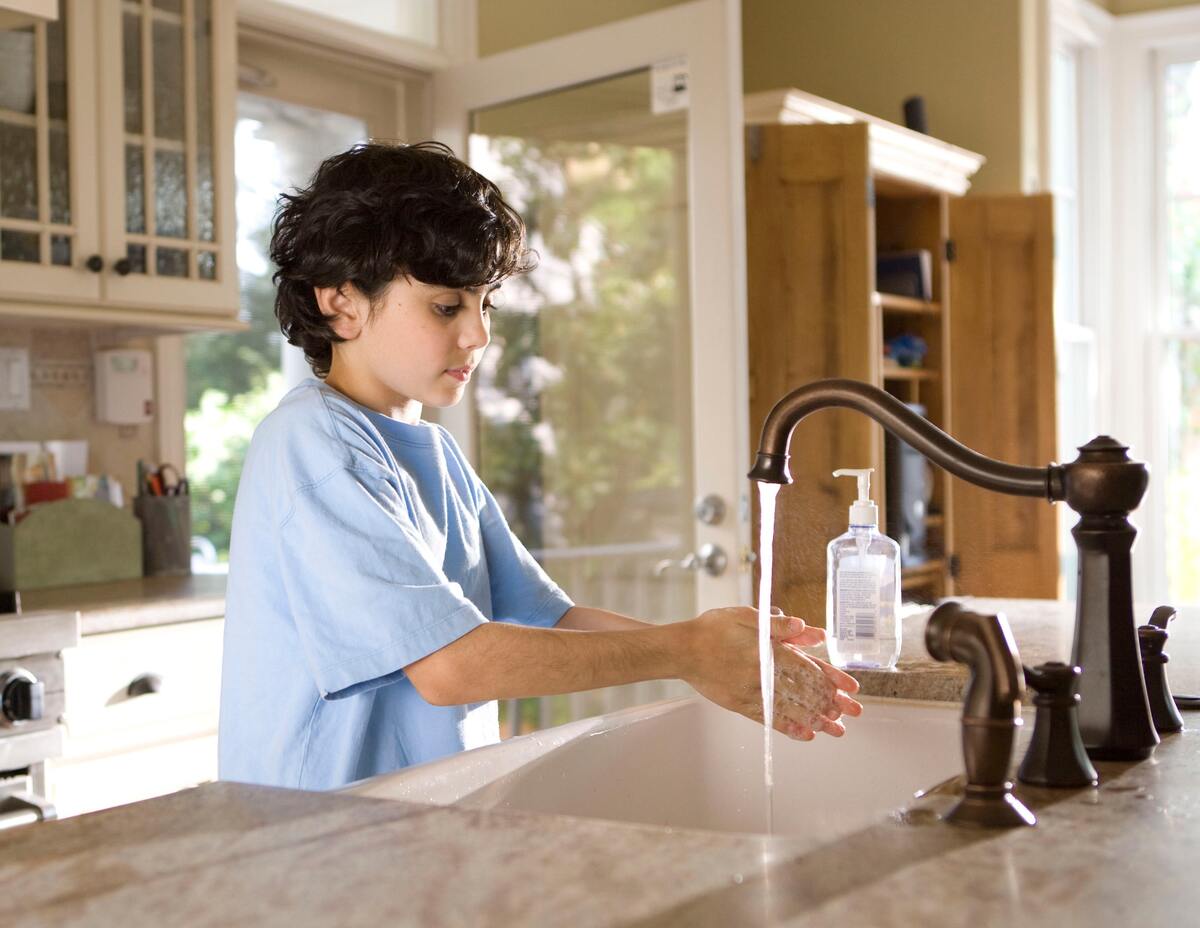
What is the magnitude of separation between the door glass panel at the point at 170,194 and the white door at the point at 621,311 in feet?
2.88

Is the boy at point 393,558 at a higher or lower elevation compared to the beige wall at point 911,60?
lower

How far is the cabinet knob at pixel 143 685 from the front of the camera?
2234mm

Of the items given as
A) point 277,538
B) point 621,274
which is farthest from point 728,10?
point 277,538

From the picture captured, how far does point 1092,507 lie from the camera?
3.03 ft

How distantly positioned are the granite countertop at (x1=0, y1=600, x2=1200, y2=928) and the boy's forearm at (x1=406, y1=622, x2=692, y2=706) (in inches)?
11.0

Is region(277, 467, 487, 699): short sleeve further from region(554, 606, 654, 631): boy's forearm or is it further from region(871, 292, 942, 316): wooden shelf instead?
region(871, 292, 942, 316): wooden shelf

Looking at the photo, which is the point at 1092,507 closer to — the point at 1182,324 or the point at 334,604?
the point at 334,604

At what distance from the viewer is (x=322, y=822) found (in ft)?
2.52

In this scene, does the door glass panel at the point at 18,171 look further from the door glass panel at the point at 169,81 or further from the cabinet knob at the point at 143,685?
the cabinet knob at the point at 143,685

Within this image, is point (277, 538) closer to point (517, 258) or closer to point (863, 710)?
point (517, 258)

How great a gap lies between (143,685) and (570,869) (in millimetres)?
1760

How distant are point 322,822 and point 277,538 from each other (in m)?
0.43

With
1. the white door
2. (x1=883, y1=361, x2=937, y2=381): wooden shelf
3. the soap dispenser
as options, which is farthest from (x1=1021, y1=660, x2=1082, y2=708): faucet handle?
(x1=883, y1=361, x2=937, y2=381): wooden shelf

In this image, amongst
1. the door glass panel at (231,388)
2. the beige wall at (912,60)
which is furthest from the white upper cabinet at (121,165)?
the beige wall at (912,60)
